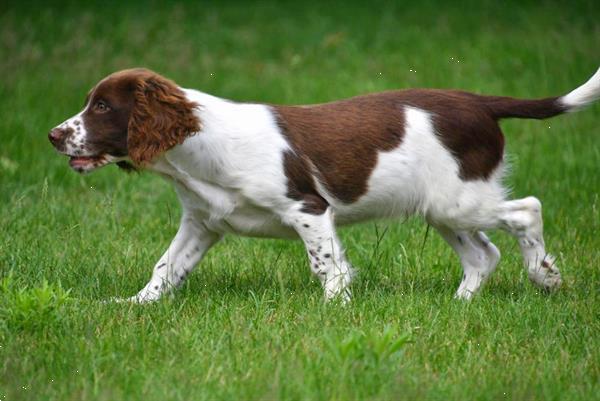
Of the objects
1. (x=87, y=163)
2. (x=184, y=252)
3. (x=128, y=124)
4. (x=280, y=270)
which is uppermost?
(x=128, y=124)

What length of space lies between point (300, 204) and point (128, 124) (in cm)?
90

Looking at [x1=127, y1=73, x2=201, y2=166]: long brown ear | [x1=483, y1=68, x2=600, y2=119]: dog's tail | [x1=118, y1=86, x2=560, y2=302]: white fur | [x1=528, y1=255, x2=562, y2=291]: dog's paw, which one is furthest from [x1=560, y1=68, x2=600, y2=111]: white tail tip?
[x1=127, y1=73, x2=201, y2=166]: long brown ear

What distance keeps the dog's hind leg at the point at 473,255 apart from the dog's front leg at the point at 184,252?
1.22 metres

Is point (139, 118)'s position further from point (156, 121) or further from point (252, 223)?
point (252, 223)

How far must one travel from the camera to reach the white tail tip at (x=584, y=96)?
221 inches

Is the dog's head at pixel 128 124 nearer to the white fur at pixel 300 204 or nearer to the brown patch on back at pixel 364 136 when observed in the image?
the white fur at pixel 300 204

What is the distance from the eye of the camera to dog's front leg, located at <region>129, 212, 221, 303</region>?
18.1 ft

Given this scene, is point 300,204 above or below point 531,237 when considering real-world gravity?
above

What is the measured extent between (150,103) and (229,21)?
9.05 m

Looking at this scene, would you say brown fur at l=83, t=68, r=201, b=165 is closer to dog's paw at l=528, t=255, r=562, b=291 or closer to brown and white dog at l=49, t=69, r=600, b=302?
brown and white dog at l=49, t=69, r=600, b=302

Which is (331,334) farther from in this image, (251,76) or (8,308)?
(251,76)

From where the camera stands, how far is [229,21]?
1405 cm

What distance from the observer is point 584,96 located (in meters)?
5.61

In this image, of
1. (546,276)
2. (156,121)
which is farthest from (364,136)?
(546,276)
